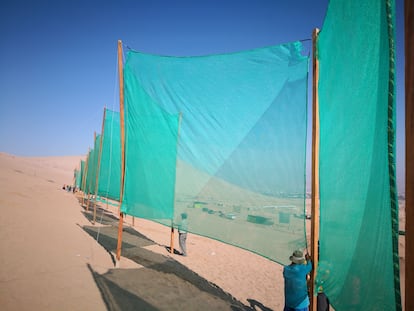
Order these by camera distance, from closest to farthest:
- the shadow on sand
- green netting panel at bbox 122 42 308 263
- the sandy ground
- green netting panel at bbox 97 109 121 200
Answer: green netting panel at bbox 122 42 308 263 → the sandy ground → the shadow on sand → green netting panel at bbox 97 109 121 200

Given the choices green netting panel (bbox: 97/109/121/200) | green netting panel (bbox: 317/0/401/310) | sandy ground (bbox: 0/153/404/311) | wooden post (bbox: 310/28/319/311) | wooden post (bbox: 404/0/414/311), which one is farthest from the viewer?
green netting panel (bbox: 97/109/121/200)

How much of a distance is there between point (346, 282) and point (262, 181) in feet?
4.61

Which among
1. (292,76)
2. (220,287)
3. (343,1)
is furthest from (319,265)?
(220,287)

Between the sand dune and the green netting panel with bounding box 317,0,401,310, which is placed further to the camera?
the sand dune

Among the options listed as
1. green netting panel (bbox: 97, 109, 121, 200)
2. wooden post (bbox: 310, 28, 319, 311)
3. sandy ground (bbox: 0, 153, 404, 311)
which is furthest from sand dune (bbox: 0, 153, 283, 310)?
green netting panel (bbox: 97, 109, 121, 200)

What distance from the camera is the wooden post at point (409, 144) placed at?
0.98m

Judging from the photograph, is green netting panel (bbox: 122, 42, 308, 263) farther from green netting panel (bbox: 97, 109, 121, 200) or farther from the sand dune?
green netting panel (bbox: 97, 109, 121, 200)

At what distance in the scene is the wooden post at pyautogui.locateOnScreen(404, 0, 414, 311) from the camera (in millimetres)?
975

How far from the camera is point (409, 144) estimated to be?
3.32 ft

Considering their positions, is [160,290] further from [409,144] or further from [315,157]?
[409,144]

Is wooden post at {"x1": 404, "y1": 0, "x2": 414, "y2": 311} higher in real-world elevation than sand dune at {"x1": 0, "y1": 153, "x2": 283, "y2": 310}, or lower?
higher

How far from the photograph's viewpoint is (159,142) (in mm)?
5363

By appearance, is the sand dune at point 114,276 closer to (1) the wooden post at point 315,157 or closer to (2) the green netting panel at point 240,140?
(2) the green netting panel at point 240,140

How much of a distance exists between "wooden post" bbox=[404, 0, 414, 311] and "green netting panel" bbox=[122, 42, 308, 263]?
5.16ft
